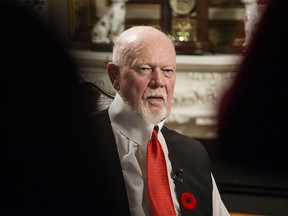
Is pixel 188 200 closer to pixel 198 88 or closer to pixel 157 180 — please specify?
pixel 157 180

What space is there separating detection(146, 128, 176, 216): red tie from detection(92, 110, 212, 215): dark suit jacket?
0.03m

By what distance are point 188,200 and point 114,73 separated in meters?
0.31

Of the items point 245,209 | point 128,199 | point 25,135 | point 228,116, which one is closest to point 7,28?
point 25,135

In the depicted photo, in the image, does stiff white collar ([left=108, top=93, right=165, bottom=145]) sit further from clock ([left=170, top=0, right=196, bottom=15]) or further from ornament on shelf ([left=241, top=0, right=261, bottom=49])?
clock ([left=170, top=0, right=196, bottom=15])

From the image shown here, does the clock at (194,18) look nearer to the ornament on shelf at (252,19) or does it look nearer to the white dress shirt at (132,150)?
the ornament on shelf at (252,19)

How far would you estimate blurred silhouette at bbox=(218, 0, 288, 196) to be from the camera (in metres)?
1.33

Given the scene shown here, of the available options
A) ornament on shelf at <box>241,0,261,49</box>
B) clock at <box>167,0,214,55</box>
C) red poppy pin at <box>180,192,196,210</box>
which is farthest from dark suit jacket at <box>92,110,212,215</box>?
clock at <box>167,0,214,55</box>

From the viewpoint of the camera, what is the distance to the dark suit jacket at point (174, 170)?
1.08m

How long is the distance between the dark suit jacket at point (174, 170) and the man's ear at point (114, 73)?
7cm

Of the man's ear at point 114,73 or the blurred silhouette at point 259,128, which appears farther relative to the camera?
the blurred silhouette at point 259,128

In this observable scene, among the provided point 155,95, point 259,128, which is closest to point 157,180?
point 155,95

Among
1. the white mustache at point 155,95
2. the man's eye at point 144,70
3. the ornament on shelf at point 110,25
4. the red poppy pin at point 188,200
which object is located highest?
the ornament on shelf at point 110,25

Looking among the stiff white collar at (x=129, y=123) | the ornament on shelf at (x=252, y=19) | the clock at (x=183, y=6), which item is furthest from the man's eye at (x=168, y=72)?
the clock at (x=183, y=6)

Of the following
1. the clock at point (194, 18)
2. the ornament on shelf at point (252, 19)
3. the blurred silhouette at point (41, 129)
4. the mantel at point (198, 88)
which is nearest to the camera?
the blurred silhouette at point (41, 129)
